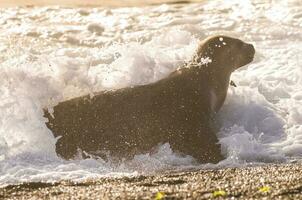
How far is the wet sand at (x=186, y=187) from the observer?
5.93 meters

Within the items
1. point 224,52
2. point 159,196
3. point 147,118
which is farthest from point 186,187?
point 224,52

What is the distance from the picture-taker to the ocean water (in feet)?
28.1

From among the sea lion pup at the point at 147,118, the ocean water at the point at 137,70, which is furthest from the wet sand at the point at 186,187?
the sea lion pup at the point at 147,118

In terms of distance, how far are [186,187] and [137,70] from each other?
465 cm

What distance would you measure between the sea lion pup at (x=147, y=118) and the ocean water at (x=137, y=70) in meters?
0.21

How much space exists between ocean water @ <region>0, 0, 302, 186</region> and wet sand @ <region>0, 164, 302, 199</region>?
50 cm

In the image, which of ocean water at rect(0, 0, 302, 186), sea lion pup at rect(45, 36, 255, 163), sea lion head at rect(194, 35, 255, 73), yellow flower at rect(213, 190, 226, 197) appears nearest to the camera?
yellow flower at rect(213, 190, 226, 197)

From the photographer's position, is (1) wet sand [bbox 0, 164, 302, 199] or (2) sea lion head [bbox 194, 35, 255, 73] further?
(2) sea lion head [bbox 194, 35, 255, 73]

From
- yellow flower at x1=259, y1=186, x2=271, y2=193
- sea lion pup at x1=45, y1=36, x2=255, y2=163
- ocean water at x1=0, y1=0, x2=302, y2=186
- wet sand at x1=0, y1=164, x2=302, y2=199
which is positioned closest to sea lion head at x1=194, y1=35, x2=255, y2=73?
sea lion pup at x1=45, y1=36, x2=255, y2=163

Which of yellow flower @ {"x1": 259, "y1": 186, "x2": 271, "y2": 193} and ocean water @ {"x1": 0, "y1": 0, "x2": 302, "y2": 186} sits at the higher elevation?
ocean water @ {"x1": 0, "y1": 0, "x2": 302, "y2": 186}

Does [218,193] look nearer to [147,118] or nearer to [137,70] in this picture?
[147,118]

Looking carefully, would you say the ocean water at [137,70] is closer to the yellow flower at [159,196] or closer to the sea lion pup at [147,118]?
the sea lion pup at [147,118]

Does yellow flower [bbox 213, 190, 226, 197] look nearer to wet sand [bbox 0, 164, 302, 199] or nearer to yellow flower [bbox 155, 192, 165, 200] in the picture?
wet sand [bbox 0, 164, 302, 199]

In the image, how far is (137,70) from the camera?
35.7ft
